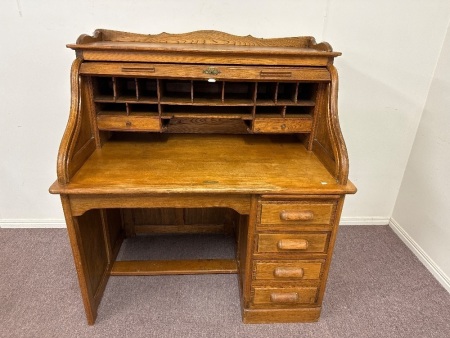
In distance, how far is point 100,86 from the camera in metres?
1.65

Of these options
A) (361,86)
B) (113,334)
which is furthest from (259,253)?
(361,86)

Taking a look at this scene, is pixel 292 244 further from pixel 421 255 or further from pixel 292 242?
pixel 421 255

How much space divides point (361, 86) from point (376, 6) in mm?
469

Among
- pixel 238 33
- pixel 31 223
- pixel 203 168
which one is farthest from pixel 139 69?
pixel 31 223

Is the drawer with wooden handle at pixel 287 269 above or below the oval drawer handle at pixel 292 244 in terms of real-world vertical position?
below

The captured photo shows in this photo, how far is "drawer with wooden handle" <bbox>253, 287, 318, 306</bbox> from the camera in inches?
63.8

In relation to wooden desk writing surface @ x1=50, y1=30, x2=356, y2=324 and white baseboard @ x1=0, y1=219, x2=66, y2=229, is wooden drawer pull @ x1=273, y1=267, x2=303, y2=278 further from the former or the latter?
white baseboard @ x1=0, y1=219, x2=66, y2=229

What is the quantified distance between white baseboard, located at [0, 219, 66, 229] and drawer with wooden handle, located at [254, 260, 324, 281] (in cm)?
161

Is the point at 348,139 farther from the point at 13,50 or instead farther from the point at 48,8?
the point at 13,50

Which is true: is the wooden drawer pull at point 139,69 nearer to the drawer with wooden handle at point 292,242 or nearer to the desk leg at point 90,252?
the desk leg at point 90,252

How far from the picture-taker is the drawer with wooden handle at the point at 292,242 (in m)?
1.49

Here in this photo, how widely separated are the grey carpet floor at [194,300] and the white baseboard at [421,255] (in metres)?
0.04

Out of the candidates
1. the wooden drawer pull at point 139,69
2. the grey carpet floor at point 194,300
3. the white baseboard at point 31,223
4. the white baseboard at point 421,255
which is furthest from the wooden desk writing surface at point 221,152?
the white baseboard at point 421,255

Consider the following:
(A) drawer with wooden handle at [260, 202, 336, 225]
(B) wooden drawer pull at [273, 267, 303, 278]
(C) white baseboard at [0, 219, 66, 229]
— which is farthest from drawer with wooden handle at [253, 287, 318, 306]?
(C) white baseboard at [0, 219, 66, 229]
